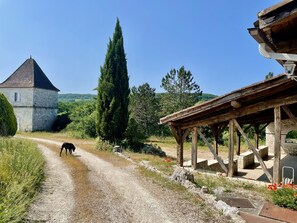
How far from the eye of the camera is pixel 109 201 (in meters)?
6.71

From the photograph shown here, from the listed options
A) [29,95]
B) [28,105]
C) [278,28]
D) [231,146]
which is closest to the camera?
[278,28]

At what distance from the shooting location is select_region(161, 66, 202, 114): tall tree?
1441 inches

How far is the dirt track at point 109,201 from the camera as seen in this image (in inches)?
225

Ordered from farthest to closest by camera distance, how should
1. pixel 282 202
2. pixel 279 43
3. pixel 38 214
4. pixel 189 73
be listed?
pixel 189 73 < pixel 282 202 < pixel 38 214 < pixel 279 43

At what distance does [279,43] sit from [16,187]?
18.7 ft

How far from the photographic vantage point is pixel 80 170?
10297 millimetres

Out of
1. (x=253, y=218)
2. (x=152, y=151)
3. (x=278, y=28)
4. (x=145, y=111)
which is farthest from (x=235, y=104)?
(x=145, y=111)

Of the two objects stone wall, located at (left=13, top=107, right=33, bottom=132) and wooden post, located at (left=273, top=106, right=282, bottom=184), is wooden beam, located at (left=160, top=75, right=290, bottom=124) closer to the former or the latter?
wooden post, located at (left=273, top=106, right=282, bottom=184)

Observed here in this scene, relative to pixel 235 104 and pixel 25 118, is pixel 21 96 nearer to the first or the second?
pixel 25 118

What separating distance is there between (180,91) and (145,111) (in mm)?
6197

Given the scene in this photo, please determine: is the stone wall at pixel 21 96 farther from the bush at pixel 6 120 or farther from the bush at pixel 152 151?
the bush at pixel 152 151

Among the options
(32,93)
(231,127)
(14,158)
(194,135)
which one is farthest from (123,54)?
(32,93)

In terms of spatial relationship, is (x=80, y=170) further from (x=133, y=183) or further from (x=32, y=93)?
(x=32, y=93)

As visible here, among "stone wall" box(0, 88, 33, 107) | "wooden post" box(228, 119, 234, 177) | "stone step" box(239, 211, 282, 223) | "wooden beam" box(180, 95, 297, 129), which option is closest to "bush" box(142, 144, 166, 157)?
"wooden beam" box(180, 95, 297, 129)
